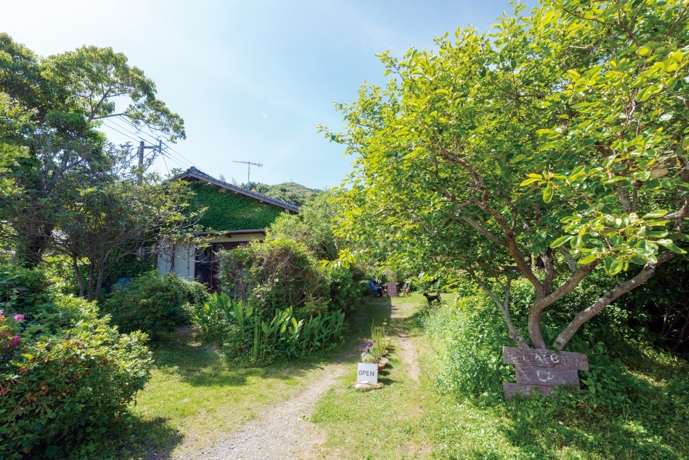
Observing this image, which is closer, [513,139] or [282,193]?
[513,139]

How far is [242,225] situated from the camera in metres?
13.4

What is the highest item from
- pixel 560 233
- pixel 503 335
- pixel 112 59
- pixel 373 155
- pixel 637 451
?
pixel 112 59

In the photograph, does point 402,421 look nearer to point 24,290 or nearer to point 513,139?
point 513,139

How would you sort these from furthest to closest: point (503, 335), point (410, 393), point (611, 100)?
point (503, 335) < point (410, 393) < point (611, 100)

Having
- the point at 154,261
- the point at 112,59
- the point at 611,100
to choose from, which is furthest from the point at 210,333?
the point at 112,59

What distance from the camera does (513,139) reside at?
381cm

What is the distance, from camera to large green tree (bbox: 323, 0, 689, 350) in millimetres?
2875

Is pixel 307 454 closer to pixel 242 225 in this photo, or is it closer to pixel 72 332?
pixel 72 332

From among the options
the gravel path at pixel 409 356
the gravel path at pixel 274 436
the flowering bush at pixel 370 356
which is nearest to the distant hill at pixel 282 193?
the gravel path at pixel 409 356

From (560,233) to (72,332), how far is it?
18.5ft

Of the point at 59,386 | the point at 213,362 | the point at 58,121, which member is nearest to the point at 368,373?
the point at 213,362

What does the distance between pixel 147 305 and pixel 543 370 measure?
7945 mm

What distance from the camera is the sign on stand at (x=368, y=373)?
516 cm

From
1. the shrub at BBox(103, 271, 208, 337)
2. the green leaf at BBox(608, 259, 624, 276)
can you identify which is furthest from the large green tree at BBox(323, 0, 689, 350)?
the shrub at BBox(103, 271, 208, 337)
